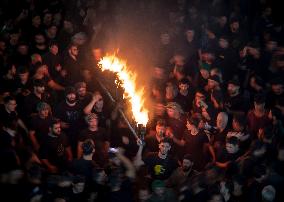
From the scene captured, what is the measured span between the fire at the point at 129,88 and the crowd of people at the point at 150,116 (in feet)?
0.68

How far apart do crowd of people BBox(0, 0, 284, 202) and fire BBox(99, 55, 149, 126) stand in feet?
0.68

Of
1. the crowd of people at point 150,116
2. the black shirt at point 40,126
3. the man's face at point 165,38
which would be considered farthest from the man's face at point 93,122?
the man's face at point 165,38

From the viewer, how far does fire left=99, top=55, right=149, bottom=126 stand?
6.36 m

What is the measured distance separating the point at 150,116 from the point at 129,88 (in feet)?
1.95

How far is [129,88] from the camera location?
698cm

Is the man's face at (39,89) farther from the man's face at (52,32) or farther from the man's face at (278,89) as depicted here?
the man's face at (278,89)

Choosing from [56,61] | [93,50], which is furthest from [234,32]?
[56,61]

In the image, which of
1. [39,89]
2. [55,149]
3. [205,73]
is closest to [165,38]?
[205,73]

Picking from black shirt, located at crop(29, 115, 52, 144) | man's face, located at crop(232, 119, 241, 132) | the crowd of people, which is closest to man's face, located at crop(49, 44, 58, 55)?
the crowd of people

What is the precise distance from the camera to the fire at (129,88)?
636 cm

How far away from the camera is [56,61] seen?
7715 millimetres

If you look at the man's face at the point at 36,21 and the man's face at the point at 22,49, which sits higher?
the man's face at the point at 36,21

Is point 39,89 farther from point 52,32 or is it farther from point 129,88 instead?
point 52,32

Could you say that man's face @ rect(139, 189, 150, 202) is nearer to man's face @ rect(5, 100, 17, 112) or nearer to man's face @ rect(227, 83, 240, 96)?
man's face @ rect(5, 100, 17, 112)
